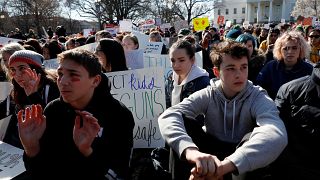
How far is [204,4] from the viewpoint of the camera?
70.1m

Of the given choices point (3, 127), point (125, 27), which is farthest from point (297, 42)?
point (125, 27)

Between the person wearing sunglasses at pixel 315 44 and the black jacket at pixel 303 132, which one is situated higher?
the person wearing sunglasses at pixel 315 44

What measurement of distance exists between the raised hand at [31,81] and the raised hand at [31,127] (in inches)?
44.2

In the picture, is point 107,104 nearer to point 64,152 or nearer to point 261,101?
point 64,152

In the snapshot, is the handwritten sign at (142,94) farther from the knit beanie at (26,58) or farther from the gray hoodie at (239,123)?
the gray hoodie at (239,123)

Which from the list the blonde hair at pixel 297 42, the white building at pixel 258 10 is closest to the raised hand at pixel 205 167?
the blonde hair at pixel 297 42

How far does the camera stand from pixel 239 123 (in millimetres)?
2594

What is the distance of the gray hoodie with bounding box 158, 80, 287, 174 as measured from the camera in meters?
2.13

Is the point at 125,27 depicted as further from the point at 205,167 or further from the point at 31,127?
the point at 205,167

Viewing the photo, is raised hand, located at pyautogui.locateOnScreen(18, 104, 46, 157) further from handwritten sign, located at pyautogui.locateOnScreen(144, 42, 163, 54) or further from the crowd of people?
handwritten sign, located at pyautogui.locateOnScreen(144, 42, 163, 54)

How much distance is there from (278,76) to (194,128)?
84.3 inches

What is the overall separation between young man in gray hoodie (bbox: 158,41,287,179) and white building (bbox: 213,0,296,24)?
89571mm

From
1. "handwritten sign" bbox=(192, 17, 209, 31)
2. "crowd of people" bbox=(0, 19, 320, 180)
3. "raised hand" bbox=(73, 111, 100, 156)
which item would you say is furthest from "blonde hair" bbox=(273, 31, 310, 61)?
"handwritten sign" bbox=(192, 17, 209, 31)

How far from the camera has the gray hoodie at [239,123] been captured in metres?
2.13
